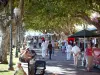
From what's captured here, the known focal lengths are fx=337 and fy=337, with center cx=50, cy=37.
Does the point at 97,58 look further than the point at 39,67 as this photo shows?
Yes

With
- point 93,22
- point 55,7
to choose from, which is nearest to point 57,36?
point 93,22

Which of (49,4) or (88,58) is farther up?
(49,4)

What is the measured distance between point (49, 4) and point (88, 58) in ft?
25.7

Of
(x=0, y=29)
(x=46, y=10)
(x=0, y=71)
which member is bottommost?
(x=0, y=71)

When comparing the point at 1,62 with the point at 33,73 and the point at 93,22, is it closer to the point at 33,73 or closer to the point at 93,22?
the point at 33,73

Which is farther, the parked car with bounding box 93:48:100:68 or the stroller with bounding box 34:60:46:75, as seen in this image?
the parked car with bounding box 93:48:100:68

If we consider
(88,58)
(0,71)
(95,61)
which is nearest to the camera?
(0,71)

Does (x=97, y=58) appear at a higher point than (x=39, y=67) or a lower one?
higher

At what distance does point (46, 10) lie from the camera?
2906cm

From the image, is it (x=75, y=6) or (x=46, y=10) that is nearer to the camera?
(x=75, y=6)

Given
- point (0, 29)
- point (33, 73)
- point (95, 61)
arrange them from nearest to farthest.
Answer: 1. point (33, 73)
2. point (95, 61)
3. point (0, 29)

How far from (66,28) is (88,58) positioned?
4553cm

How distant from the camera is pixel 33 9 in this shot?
30703mm

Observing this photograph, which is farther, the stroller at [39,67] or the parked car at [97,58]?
the parked car at [97,58]
